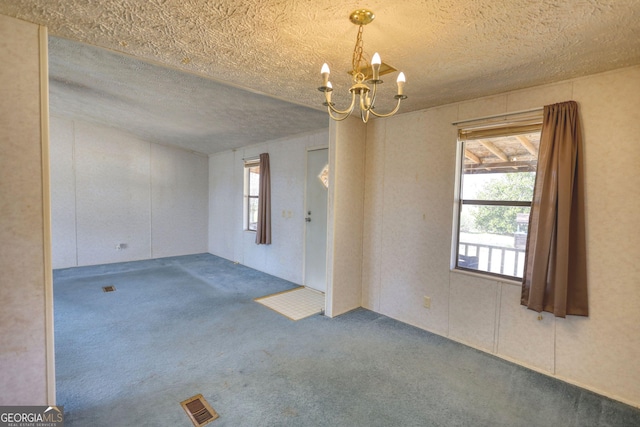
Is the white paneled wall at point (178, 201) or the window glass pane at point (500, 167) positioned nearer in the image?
the window glass pane at point (500, 167)

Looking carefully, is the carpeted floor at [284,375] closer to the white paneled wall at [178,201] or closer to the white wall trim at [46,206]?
the white wall trim at [46,206]

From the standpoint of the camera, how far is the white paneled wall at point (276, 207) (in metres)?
4.61

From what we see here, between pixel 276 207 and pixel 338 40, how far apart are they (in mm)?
3560

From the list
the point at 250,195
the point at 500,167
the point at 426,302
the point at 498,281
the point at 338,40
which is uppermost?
the point at 338,40

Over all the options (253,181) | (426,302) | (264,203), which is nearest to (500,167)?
(426,302)

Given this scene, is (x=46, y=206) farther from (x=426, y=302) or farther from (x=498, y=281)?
(x=498, y=281)

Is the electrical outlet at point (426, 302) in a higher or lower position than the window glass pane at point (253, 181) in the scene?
lower

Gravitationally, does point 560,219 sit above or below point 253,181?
below

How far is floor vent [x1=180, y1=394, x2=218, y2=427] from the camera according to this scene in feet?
5.82

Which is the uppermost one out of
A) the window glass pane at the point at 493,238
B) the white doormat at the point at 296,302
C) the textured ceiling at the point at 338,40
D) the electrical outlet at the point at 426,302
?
the textured ceiling at the point at 338,40

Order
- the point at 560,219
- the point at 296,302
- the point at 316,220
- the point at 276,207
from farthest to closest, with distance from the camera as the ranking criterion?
the point at 276,207, the point at 316,220, the point at 296,302, the point at 560,219

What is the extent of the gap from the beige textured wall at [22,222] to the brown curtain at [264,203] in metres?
3.48

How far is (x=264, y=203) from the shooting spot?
5059 mm

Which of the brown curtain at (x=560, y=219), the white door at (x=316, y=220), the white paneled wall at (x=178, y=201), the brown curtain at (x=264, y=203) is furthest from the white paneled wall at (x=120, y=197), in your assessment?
the brown curtain at (x=560, y=219)
